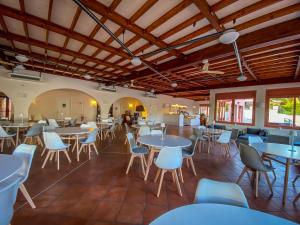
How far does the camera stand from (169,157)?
243 centimetres

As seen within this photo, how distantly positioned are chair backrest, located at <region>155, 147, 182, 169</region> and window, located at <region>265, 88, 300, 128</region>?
23.4 ft

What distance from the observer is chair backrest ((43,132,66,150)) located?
11.2 feet

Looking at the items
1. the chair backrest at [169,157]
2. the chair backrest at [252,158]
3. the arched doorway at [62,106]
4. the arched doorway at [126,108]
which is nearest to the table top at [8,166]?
the chair backrest at [169,157]

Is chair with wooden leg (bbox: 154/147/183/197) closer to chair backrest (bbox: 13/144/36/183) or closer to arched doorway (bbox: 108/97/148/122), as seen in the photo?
chair backrest (bbox: 13/144/36/183)

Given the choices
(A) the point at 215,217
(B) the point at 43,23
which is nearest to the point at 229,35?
(A) the point at 215,217

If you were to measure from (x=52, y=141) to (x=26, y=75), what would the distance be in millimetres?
5270

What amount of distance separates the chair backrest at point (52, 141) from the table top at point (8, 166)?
1686mm

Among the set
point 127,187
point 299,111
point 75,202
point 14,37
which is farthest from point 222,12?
point 299,111

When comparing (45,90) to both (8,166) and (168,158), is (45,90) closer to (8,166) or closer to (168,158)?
(8,166)

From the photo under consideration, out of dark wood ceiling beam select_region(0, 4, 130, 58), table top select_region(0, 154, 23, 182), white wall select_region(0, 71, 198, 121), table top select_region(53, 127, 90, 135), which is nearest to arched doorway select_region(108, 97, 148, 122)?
white wall select_region(0, 71, 198, 121)

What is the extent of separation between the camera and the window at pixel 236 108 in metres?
7.96

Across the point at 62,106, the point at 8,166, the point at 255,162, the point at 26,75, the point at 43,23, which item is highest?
the point at 43,23

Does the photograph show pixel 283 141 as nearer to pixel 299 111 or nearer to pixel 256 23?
pixel 299 111

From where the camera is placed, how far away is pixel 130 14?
292cm
